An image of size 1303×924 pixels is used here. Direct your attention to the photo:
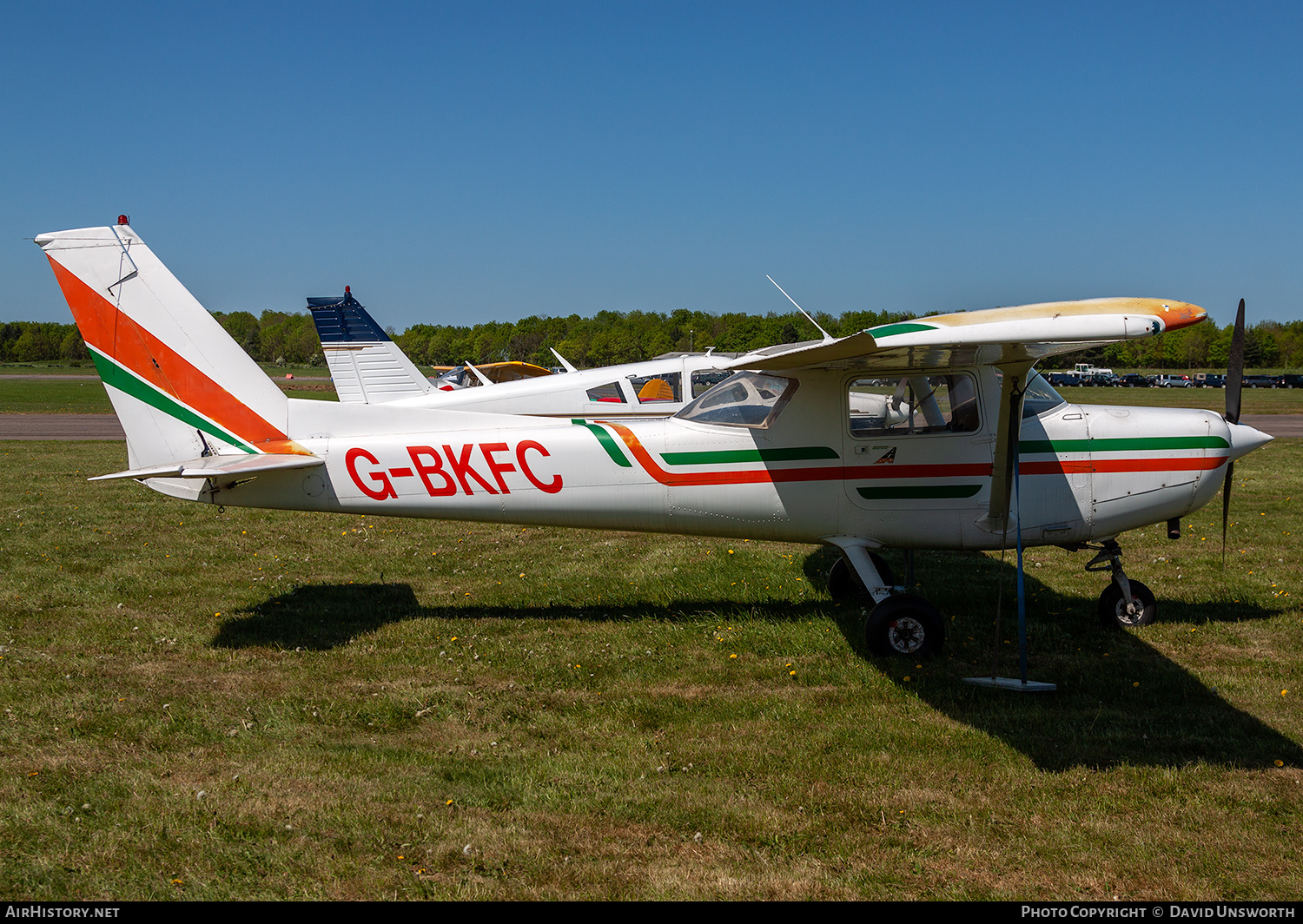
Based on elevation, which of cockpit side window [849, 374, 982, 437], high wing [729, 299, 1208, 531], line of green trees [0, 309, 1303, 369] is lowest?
cockpit side window [849, 374, 982, 437]

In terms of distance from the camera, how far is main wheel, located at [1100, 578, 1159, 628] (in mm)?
7211

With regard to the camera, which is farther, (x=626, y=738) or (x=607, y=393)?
(x=607, y=393)

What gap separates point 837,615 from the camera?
7629 millimetres

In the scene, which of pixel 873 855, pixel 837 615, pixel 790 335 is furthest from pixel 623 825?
pixel 790 335

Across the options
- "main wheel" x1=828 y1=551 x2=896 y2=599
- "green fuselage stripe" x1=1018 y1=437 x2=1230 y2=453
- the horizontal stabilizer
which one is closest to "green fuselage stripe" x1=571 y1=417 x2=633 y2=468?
the horizontal stabilizer

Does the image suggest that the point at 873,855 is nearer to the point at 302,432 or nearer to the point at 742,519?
the point at 742,519

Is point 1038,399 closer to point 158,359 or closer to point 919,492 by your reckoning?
point 919,492

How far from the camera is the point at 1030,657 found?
259 inches

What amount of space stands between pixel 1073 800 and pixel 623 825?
7.27 ft

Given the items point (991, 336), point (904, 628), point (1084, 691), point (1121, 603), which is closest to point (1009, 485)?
point (904, 628)

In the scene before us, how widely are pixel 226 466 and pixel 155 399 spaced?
982mm

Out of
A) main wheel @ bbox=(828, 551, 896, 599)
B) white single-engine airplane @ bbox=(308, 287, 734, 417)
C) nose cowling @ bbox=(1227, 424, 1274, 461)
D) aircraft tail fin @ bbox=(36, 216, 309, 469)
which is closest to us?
aircraft tail fin @ bbox=(36, 216, 309, 469)

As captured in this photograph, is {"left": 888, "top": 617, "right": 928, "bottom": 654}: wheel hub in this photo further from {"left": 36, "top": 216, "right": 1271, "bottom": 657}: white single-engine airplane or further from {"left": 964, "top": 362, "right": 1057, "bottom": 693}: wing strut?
{"left": 964, "top": 362, "right": 1057, "bottom": 693}: wing strut

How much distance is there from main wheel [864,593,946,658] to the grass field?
0.53 ft
